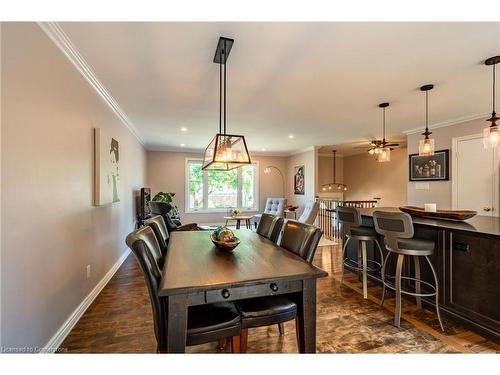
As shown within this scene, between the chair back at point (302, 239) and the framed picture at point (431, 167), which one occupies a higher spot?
the framed picture at point (431, 167)

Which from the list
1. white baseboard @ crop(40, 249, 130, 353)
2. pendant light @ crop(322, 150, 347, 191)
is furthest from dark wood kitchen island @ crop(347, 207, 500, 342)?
pendant light @ crop(322, 150, 347, 191)

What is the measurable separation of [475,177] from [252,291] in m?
4.51

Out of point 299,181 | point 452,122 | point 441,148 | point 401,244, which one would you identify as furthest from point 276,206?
point 401,244

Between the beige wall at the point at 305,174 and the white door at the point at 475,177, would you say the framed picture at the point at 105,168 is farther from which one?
the white door at the point at 475,177

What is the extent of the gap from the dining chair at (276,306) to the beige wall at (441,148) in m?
3.91

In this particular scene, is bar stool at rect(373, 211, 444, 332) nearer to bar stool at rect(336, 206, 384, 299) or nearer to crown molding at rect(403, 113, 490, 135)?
bar stool at rect(336, 206, 384, 299)

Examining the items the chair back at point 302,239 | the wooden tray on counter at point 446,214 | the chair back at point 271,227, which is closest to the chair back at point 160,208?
the chair back at point 271,227

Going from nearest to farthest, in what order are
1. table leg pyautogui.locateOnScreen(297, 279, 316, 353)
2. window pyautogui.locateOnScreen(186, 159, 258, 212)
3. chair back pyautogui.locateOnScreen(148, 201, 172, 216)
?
1. table leg pyautogui.locateOnScreen(297, 279, 316, 353)
2. chair back pyautogui.locateOnScreen(148, 201, 172, 216)
3. window pyautogui.locateOnScreen(186, 159, 258, 212)

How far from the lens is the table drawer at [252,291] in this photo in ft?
4.33

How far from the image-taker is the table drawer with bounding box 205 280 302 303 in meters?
1.32

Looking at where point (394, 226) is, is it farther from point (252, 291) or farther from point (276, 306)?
point (252, 291)

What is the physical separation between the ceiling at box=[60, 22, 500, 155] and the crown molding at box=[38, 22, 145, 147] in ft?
0.17
